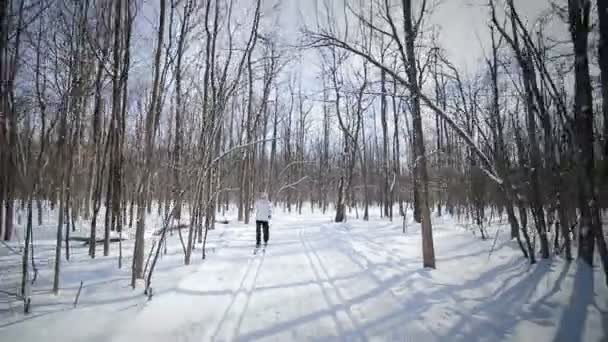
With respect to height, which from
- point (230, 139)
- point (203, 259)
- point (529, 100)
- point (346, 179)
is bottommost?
point (203, 259)

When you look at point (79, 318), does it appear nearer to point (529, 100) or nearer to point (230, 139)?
point (529, 100)

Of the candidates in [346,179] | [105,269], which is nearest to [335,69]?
[346,179]

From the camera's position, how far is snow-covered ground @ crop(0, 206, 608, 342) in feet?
9.57

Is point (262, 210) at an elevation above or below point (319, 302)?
above

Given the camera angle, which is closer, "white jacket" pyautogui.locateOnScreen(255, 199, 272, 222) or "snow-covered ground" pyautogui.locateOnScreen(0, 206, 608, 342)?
"snow-covered ground" pyautogui.locateOnScreen(0, 206, 608, 342)

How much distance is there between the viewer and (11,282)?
4.43 metres

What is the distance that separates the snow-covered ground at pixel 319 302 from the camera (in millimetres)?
2918

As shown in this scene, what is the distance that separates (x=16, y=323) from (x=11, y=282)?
7.61 ft

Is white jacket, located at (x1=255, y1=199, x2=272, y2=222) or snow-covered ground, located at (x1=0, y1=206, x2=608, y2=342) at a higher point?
white jacket, located at (x1=255, y1=199, x2=272, y2=222)

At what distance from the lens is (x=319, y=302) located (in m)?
3.79

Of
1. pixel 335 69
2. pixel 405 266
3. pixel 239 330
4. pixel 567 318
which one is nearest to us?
pixel 239 330

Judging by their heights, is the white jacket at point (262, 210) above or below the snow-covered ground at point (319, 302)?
above

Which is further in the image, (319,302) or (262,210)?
(262,210)

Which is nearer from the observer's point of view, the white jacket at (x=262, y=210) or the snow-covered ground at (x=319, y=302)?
the snow-covered ground at (x=319, y=302)
